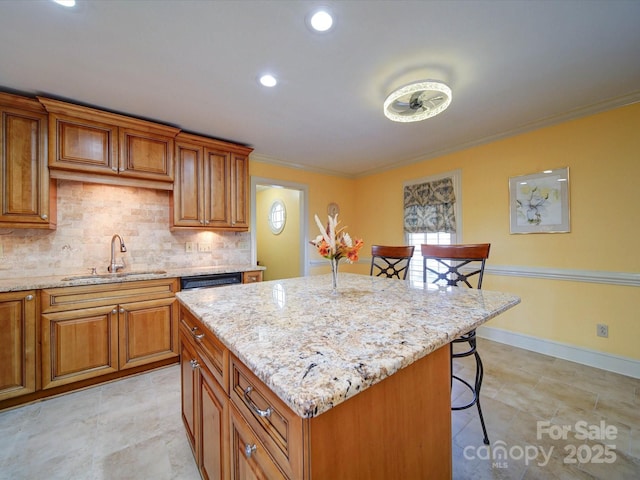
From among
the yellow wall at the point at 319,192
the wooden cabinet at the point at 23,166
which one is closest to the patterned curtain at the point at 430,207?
the yellow wall at the point at 319,192

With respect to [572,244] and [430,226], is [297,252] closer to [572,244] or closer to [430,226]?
[430,226]

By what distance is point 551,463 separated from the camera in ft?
4.67

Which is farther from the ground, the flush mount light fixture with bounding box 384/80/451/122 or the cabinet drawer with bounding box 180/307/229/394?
the flush mount light fixture with bounding box 384/80/451/122

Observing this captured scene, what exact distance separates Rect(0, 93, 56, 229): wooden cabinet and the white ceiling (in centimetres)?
17

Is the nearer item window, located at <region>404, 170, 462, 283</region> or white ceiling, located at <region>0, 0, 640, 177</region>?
white ceiling, located at <region>0, 0, 640, 177</region>

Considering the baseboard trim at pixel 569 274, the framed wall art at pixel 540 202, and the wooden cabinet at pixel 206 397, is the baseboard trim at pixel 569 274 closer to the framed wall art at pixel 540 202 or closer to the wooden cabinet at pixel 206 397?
the framed wall art at pixel 540 202

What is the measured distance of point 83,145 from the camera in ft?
7.59

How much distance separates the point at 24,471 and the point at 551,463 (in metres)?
2.96

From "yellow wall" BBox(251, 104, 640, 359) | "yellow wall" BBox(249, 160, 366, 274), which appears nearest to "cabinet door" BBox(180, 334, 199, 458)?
"yellow wall" BBox(249, 160, 366, 274)

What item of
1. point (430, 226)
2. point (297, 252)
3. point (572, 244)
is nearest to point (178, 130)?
point (297, 252)

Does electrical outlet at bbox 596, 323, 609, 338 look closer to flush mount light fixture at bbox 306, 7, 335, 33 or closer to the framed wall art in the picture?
the framed wall art

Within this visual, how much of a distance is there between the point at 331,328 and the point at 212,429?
717mm

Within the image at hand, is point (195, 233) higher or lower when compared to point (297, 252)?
higher

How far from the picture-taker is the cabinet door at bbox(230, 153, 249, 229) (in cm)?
325
